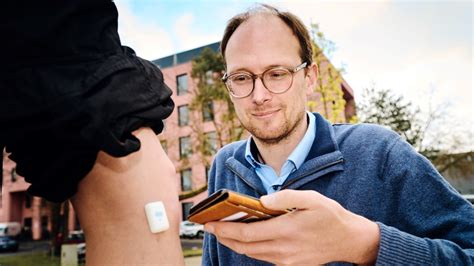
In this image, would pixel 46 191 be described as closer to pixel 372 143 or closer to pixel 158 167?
pixel 158 167

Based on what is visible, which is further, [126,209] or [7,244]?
[7,244]

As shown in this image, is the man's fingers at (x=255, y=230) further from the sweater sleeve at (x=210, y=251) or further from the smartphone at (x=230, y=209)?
the sweater sleeve at (x=210, y=251)

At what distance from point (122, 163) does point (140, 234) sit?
0.19 metres

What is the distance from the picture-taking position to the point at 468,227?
5.02 feet

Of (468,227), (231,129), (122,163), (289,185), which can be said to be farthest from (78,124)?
(231,129)

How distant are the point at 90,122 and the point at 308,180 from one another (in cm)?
Answer: 122

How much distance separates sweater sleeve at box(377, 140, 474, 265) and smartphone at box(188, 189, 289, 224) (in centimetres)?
55

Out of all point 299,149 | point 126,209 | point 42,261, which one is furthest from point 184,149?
point 126,209

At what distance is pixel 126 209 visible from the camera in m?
0.99

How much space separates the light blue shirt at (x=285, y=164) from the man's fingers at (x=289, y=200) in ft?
3.11

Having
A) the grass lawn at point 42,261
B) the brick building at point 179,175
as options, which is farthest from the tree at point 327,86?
the brick building at point 179,175

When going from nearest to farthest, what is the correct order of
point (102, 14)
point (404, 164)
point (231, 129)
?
point (102, 14)
point (404, 164)
point (231, 129)

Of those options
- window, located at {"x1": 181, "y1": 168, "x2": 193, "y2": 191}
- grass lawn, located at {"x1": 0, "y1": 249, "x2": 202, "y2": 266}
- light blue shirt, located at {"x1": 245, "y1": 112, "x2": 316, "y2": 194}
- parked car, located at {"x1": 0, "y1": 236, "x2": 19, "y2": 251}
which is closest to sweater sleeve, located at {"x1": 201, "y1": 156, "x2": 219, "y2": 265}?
light blue shirt, located at {"x1": 245, "y1": 112, "x2": 316, "y2": 194}

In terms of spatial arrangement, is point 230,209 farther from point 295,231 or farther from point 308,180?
point 308,180
